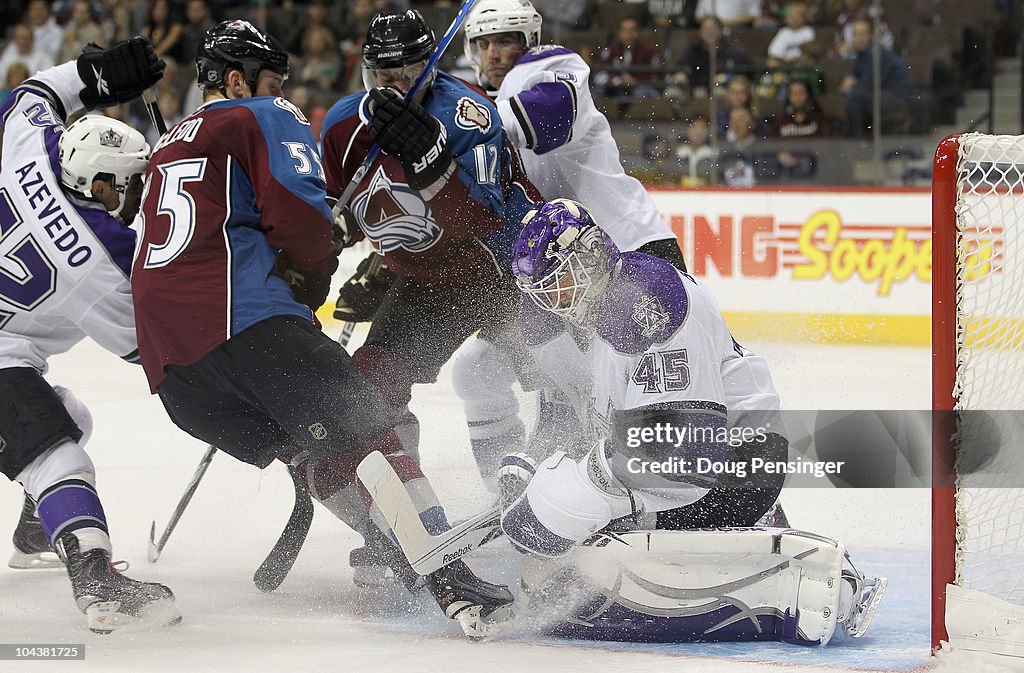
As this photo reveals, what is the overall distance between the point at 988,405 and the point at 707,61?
447 centimetres

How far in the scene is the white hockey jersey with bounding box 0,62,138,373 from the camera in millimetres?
2787

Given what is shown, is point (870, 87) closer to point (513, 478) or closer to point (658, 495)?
point (513, 478)

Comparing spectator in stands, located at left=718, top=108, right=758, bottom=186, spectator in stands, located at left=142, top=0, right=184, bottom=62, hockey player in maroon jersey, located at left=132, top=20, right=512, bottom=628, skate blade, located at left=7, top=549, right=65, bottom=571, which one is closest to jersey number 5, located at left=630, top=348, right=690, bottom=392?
hockey player in maroon jersey, located at left=132, top=20, right=512, bottom=628

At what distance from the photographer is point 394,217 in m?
3.23

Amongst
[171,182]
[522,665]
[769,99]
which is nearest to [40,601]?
[171,182]

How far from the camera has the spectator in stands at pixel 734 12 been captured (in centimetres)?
679

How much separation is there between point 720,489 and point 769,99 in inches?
175

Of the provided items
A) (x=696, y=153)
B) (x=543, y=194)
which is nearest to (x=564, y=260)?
(x=543, y=194)

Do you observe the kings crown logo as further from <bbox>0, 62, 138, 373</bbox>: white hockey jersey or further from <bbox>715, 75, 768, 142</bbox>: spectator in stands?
<bbox>715, 75, 768, 142</bbox>: spectator in stands

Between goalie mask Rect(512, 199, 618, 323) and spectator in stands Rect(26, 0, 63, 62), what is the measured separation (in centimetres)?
657

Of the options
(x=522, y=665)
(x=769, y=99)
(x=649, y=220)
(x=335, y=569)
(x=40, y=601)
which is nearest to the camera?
(x=522, y=665)

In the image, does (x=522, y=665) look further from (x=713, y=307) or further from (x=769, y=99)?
(x=769, y=99)

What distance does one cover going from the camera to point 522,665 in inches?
94.2

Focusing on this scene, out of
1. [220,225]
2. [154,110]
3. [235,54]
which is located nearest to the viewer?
[220,225]
